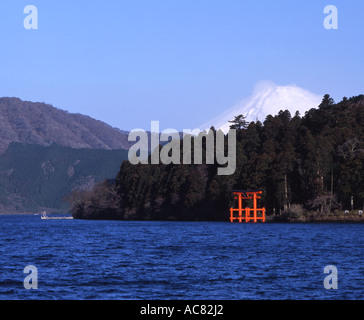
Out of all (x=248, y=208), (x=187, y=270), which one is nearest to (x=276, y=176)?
(x=248, y=208)

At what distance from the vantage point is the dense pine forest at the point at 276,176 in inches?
4643

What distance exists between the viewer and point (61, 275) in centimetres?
4047

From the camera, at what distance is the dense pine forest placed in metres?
118

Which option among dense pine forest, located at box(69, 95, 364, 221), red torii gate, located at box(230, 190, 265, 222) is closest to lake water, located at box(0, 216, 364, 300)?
dense pine forest, located at box(69, 95, 364, 221)

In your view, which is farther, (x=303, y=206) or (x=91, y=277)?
(x=303, y=206)

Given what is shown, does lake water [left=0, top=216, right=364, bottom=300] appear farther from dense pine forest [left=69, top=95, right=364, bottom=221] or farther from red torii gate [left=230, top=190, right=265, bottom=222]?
red torii gate [left=230, top=190, right=265, bottom=222]

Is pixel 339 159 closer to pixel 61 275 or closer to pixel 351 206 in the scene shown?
pixel 351 206

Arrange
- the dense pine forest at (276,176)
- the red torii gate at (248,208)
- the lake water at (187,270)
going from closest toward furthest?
the lake water at (187,270) < the dense pine forest at (276,176) < the red torii gate at (248,208)

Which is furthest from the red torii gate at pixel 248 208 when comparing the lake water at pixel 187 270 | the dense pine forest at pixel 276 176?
the lake water at pixel 187 270

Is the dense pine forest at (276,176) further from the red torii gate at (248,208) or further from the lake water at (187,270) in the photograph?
the lake water at (187,270)

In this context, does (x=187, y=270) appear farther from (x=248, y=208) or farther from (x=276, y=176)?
(x=248, y=208)
